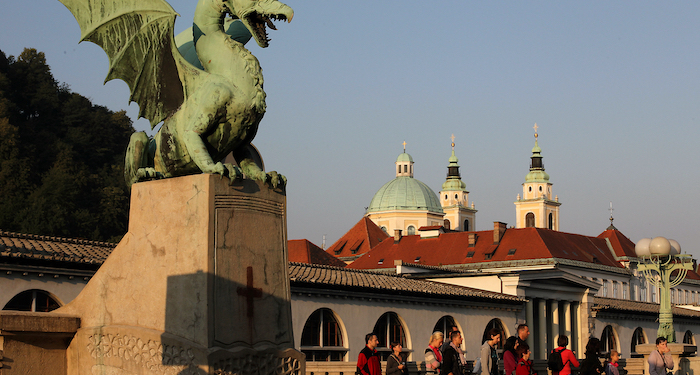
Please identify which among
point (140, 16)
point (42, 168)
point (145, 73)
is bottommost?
point (145, 73)

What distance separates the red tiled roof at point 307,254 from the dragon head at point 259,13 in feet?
179

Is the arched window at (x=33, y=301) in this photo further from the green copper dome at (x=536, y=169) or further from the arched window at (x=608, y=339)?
the green copper dome at (x=536, y=169)

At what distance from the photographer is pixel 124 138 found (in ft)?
205

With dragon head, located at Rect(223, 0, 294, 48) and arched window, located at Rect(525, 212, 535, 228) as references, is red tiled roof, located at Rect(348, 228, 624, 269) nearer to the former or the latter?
arched window, located at Rect(525, 212, 535, 228)

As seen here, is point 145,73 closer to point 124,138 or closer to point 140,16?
point 140,16

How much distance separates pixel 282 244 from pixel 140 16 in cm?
247

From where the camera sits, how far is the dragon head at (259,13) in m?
7.64

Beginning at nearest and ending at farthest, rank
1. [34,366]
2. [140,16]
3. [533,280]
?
[34,366] < [140,16] < [533,280]

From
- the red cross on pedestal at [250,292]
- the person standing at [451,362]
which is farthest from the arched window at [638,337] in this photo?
the red cross on pedestal at [250,292]

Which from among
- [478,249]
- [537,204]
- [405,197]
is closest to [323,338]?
[478,249]

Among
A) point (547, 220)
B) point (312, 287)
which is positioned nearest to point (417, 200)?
point (547, 220)

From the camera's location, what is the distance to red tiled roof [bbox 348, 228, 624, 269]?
79.8m

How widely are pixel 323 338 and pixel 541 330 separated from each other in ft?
52.9

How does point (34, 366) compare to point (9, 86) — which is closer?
point (34, 366)
